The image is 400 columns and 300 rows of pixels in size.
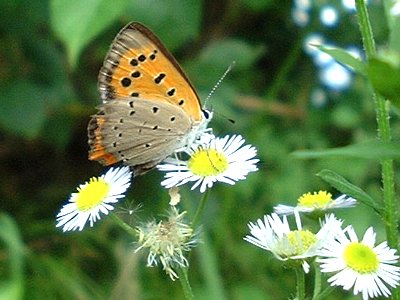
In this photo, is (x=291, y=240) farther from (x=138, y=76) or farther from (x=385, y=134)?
(x=138, y=76)

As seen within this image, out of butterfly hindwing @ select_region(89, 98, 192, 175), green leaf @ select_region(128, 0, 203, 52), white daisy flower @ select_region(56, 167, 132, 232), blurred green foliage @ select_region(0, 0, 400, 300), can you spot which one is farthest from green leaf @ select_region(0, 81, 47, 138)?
white daisy flower @ select_region(56, 167, 132, 232)

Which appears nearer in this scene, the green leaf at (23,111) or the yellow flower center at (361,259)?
the yellow flower center at (361,259)

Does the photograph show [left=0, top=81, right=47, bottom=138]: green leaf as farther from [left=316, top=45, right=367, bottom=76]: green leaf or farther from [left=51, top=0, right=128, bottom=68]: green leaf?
[left=316, top=45, right=367, bottom=76]: green leaf

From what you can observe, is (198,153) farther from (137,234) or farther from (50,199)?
(50,199)

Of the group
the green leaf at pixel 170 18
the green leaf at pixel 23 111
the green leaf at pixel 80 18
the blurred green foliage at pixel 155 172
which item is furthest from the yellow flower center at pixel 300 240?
the green leaf at pixel 23 111

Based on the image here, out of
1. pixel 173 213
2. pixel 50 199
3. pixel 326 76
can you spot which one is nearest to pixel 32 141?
pixel 50 199

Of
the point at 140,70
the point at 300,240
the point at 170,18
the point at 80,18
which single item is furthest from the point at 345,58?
the point at 170,18

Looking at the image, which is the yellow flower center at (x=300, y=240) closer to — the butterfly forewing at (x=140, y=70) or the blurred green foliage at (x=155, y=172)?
the butterfly forewing at (x=140, y=70)
